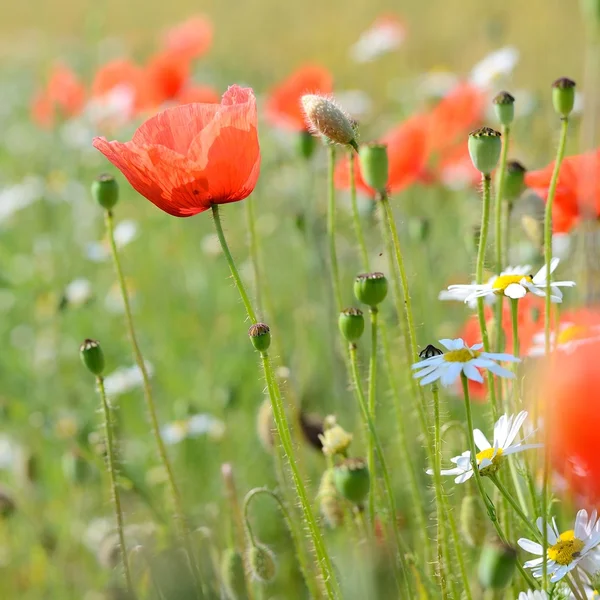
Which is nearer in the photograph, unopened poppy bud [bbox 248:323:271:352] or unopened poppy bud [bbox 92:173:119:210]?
unopened poppy bud [bbox 248:323:271:352]

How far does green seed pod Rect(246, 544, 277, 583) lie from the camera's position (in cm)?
132

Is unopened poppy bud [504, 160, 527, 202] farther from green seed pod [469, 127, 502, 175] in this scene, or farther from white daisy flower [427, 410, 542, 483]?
white daisy flower [427, 410, 542, 483]

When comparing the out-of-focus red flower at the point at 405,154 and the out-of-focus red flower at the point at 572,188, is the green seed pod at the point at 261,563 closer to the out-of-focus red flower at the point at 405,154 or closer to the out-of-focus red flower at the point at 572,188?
the out-of-focus red flower at the point at 572,188

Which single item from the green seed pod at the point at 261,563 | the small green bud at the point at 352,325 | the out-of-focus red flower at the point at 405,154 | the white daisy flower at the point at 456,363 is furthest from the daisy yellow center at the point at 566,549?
the out-of-focus red flower at the point at 405,154

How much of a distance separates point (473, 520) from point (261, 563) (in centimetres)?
31

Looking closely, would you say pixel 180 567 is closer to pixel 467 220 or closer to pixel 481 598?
pixel 481 598

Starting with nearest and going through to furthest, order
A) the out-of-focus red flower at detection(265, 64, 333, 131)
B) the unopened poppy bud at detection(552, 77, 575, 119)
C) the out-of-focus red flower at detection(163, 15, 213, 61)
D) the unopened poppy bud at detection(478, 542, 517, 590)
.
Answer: the unopened poppy bud at detection(478, 542, 517, 590) < the unopened poppy bud at detection(552, 77, 575, 119) < the out-of-focus red flower at detection(265, 64, 333, 131) < the out-of-focus red flower at detection(163, 15, 213, 61)

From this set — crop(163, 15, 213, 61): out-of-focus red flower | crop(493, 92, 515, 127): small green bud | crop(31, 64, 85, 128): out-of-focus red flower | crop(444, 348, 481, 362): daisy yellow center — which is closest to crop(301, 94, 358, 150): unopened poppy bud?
crop(493, 92, 515, 127): small green bud

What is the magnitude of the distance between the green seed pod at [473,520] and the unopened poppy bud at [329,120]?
0.56 m

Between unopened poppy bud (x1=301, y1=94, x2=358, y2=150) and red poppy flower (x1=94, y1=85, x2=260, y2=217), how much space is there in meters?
0.07

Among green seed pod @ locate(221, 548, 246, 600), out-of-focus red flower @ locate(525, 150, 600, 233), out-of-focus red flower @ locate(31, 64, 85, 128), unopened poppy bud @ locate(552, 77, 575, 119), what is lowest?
green seed pod @ locate(221, 548, 246, 600)

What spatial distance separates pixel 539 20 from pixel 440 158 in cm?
308

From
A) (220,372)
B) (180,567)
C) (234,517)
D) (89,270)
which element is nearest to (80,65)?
(89,270)

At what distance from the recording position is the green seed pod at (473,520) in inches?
52.0
